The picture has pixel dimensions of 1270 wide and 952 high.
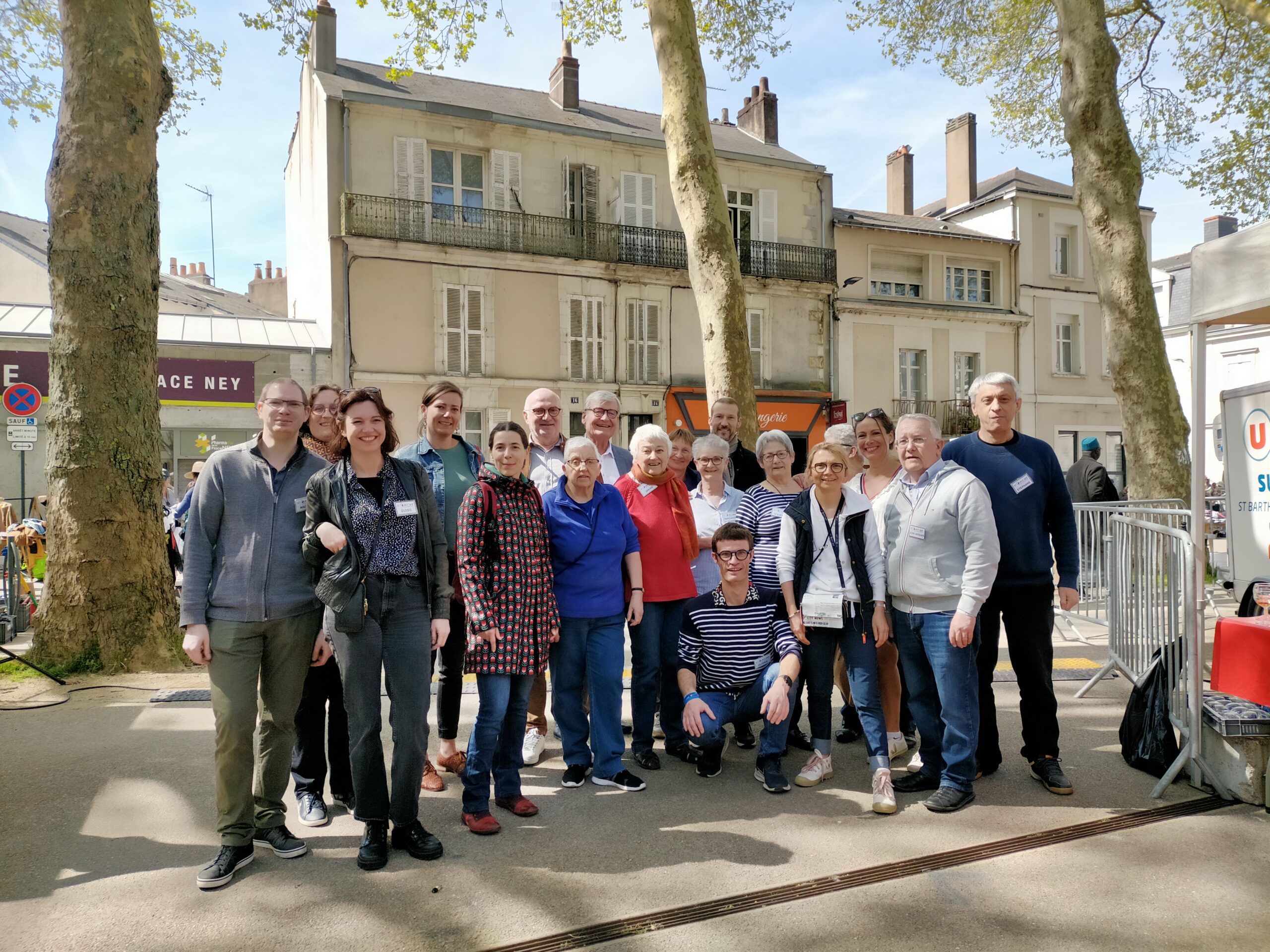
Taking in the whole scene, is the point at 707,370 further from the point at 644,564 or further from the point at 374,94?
the point at 374,94

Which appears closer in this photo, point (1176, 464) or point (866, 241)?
point (1176, 464)

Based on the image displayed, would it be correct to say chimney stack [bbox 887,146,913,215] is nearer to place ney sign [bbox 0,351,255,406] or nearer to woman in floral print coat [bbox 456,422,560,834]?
place ney sign [bbox 0,351,255,406]

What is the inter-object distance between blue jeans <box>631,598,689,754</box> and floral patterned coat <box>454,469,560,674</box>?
67 centimetres

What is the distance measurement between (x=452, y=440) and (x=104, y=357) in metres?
3.84

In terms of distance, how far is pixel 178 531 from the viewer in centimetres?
1041

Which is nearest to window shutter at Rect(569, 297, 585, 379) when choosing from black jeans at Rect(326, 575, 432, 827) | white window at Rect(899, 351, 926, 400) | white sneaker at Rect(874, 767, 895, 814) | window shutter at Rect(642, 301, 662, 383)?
window shutter at Rect(642, 301, 662, 383)

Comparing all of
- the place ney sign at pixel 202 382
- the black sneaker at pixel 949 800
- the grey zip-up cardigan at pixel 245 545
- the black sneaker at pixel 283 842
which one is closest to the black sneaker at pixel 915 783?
the black sneaker at pixel 949 800

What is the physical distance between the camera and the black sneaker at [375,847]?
3404 millimetres

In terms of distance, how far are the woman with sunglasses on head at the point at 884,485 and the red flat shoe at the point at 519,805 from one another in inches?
72.2

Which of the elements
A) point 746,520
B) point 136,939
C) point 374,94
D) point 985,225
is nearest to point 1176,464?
point 746,520

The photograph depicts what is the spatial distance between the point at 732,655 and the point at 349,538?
2084 millimetres

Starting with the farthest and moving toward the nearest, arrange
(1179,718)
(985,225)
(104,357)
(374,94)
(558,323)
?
1. (985,225)
2. (558,323)
3. (374,94)
4. (104,357)
5. (1179,718)

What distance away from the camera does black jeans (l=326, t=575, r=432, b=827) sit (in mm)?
3436

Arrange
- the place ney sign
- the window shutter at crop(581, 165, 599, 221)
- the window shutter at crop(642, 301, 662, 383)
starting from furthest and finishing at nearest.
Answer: the window shutter at crop(642, 301, 662, 383)
the window shutter at crop(581, 165, 599, 221)
the place ney sign
